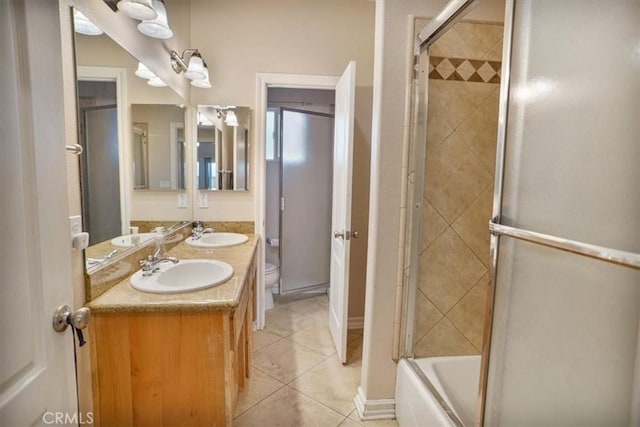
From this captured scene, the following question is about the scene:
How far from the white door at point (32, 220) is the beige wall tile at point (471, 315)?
5.62ft

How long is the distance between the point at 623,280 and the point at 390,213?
41.3 inches

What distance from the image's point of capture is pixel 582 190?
2.37 ft

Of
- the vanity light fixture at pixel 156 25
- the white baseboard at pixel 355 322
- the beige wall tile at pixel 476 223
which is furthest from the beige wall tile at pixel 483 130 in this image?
the white baseboard at pixel 355 322

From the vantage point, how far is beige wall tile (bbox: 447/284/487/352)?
179 cm

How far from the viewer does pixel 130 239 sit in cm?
165

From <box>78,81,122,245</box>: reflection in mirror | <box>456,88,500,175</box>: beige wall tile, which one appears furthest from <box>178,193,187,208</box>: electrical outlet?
<box>456,88,500,175</box>: beige wall tile

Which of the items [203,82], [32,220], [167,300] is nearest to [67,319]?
[32,220]

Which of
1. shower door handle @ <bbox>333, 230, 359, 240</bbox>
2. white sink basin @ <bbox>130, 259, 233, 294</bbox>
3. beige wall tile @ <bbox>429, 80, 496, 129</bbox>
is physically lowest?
white sink basin @ <bbox>130, 259, 233, 294</bbox>

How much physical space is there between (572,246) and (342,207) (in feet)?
5.20

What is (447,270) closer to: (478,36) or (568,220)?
(568,220)

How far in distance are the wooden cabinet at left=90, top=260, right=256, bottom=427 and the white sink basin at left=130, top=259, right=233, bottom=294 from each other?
0.57ft

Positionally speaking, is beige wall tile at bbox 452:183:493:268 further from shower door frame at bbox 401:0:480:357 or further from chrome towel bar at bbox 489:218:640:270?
chrome towel bar at bbox 489:218:640:270

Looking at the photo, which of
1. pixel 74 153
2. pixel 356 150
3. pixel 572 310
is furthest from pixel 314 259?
pixel 572 310

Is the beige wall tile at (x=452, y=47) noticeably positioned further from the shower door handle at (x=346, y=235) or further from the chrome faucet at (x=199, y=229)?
the chrome faucet at (x=199, y=229)
